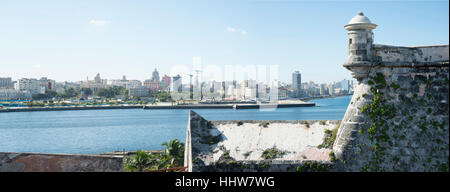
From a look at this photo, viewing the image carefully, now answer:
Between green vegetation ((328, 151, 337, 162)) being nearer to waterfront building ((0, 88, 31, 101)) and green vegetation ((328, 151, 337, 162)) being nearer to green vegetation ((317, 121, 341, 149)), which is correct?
green vegetation ((317, 121, 341, 149))

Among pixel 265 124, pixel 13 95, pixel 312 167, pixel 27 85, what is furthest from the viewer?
pixel 27 85

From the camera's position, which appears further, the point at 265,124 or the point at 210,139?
the point at 265,124

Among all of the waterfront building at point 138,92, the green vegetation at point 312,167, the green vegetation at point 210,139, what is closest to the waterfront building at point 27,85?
the waterfront building at point 138,92

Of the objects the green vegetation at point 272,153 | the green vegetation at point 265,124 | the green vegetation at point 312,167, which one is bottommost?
the green vegetation at point 312,167

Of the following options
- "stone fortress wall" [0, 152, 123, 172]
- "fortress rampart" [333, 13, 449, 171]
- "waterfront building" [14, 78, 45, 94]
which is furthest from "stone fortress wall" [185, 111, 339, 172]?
"waterfront building" [14, 78, 45, 94]

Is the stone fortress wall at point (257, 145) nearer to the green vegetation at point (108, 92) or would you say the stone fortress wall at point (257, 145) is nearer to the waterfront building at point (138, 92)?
the green vegetation at point (108, 92)

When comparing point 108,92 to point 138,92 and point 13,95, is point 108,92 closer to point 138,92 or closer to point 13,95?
point 138,92

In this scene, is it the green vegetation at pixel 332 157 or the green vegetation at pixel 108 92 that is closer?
the green vegetation at pixel 332 157

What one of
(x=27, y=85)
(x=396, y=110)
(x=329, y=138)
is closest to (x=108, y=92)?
(x=27, y=85)

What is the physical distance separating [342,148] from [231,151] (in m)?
2.89
